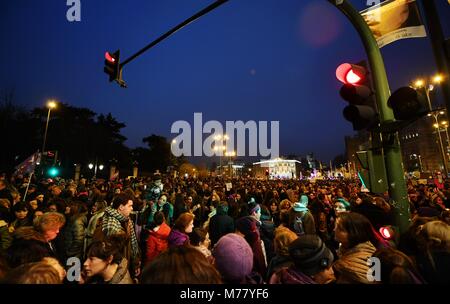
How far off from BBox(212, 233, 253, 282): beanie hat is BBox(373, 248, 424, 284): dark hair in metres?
1.29

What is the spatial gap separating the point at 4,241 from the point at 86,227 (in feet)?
5.03

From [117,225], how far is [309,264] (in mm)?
3622

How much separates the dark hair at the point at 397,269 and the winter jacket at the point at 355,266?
172 millimetres

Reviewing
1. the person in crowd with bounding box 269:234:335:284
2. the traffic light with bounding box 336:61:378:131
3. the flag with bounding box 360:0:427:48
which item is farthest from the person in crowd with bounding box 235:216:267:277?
the flag with bounding box 360:0:427:48

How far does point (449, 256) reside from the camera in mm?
2736

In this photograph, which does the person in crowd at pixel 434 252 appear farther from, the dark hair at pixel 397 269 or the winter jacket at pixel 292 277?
the winter jacket at pixel 292 277

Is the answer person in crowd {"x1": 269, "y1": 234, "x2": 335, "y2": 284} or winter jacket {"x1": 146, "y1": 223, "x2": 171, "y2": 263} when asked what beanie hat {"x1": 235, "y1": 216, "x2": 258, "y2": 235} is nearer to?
winter jacket {"x1": 146, "y1": 223, "x2": 171, "y2": 263}

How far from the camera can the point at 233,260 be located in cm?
248

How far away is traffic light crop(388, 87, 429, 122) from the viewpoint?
9.45ft

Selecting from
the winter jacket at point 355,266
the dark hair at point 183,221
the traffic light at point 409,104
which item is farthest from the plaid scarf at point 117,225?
the traffic light at point 409,104

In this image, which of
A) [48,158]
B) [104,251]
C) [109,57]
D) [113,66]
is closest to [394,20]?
[104,251]

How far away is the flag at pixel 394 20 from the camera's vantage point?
12.4 ft
